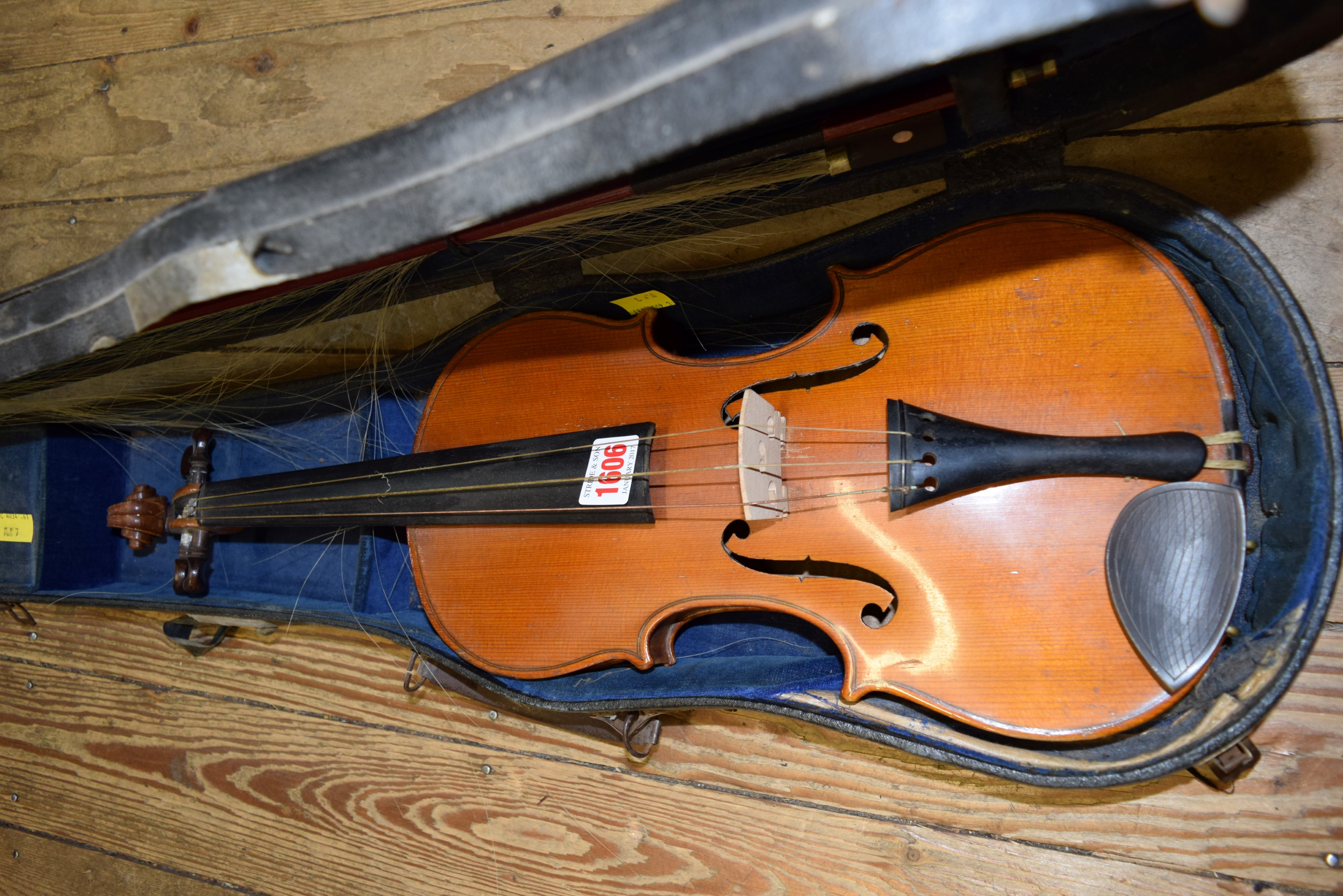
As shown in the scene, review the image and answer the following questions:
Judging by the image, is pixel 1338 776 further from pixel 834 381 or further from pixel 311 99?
pixel 311 99

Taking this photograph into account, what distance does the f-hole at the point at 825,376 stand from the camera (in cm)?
125

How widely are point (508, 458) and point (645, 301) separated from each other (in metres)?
0.39

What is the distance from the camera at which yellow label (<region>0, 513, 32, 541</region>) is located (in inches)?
75.3

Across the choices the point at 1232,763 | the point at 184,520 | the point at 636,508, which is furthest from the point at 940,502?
the point at 184,520

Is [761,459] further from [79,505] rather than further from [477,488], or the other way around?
[79,505]

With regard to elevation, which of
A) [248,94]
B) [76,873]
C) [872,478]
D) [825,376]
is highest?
[248,94]

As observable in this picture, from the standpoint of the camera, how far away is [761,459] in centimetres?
125

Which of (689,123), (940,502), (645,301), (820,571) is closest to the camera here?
(689,123)

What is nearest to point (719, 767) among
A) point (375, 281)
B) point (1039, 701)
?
point (1039, 701)

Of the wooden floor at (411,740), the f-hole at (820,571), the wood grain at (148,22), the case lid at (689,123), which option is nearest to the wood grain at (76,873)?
the wooden floor at (411,740)

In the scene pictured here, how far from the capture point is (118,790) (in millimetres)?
2086

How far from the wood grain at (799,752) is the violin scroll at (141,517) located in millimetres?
346

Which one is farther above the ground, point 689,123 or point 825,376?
point 689,123

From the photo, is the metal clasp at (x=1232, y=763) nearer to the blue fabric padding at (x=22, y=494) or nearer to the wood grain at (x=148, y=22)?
the wood grain at (x=148, y=22)
